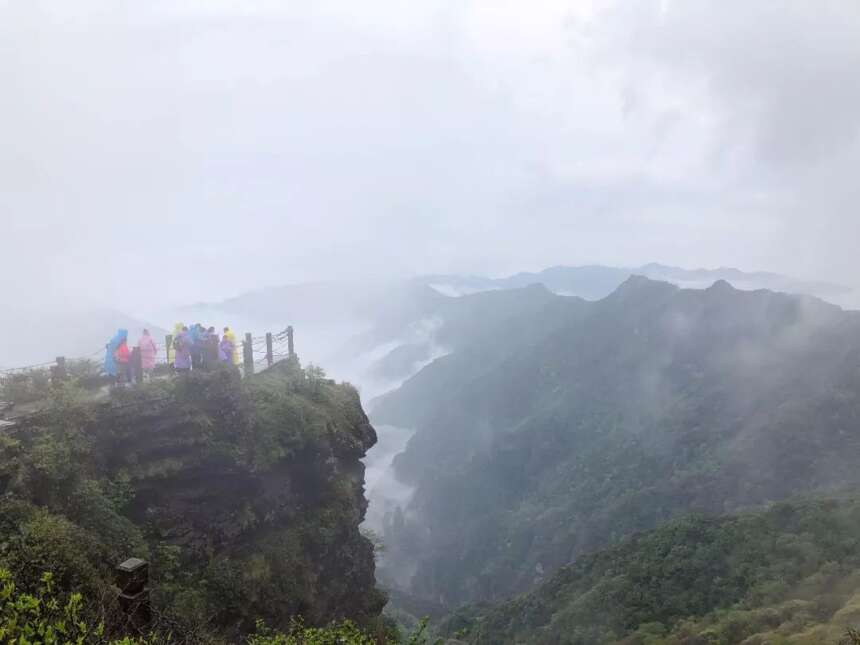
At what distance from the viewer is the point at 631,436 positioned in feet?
459

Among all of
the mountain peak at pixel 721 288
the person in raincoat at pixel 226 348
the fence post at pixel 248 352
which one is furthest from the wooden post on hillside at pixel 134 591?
the mountain peak at pixel 721 288

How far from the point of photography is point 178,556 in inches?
551

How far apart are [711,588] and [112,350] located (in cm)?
5610

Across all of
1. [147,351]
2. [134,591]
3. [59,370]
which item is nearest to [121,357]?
[147,351]

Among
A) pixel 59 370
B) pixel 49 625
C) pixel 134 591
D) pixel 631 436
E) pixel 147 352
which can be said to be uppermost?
pixel 147 352

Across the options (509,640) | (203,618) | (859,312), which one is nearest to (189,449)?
(203,618)

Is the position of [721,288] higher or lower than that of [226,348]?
higher

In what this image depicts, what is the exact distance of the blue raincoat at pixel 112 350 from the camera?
16375 millimetres

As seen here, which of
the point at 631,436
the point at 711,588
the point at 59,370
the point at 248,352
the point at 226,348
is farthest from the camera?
the point at 631,436

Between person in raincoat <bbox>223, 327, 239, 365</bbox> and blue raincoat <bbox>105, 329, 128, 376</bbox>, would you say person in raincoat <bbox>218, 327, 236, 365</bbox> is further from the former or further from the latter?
blue raincoat <bbox>105, 329, 128, 376</bbox>

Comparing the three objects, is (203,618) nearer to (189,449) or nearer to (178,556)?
(178,556)

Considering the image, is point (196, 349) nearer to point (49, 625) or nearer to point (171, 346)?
point (171, 346)

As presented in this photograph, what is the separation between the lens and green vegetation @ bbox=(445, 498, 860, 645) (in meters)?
41.0

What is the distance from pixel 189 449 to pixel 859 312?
552 ft
